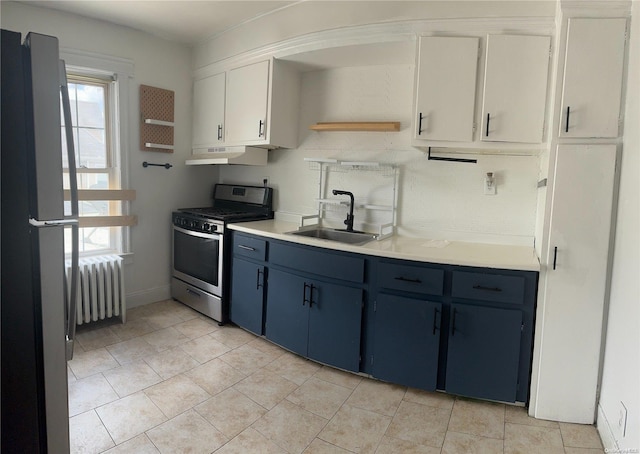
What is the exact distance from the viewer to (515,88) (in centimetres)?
221

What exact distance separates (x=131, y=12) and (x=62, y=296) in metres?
2.69

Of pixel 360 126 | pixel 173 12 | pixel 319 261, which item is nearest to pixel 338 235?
pixel 319 261

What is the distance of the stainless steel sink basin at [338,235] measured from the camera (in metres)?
2.87

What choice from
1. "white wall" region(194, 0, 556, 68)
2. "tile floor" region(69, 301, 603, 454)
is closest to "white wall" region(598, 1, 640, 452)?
"tile floor" region(69, 301, 603, 454)

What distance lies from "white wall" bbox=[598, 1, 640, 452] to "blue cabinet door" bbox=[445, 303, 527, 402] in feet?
1.31

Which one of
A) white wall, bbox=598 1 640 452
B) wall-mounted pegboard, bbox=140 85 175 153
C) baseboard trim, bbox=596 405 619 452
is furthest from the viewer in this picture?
wall-mounted pegboard, bbox=140 85 175 153

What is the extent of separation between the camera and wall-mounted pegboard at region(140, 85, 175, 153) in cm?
351

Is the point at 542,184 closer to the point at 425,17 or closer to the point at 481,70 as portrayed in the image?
the point at 481,70

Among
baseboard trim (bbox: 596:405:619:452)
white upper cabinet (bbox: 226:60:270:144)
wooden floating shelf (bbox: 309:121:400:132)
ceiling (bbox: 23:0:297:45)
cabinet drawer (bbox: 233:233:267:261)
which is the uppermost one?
ceiling (bbox: 23:0:297:45)

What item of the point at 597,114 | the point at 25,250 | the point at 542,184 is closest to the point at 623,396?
the point at 542,184

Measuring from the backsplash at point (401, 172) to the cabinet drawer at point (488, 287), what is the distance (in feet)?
1.94

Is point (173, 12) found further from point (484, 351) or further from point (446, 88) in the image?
point (484, 351)

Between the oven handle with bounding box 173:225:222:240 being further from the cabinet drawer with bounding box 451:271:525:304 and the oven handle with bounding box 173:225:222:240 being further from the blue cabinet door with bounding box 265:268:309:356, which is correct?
the cabinet drawer with bounding box 451:271:525:304

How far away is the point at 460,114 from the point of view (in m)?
2.31
